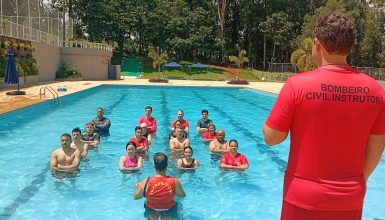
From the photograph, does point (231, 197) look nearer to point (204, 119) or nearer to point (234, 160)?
point (234, 160)

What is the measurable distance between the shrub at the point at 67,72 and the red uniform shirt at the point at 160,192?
28.4 m

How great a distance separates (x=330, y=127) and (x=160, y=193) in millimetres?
3233

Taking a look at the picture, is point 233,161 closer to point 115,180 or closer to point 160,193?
point 115,180

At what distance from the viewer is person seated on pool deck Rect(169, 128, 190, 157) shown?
29.7 feet

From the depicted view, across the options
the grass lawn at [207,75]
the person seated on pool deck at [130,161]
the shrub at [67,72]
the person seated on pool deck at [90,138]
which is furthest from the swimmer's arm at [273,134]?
the grass lawn at [207,75]

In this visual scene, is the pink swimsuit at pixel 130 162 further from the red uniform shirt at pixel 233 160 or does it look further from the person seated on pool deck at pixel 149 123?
the person seated on pool deck at pixel 149 123

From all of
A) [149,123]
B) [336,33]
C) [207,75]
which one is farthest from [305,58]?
[336,33]

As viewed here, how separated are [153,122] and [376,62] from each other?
4366cm

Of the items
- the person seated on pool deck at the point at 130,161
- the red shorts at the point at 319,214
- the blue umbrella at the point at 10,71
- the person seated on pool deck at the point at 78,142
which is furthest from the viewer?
the blue umbrella at the point at 10,71

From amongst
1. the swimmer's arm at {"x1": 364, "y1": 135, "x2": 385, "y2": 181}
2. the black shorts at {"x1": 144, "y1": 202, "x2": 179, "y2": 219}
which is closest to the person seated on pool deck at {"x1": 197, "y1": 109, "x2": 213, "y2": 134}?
the black shorts at {"x1": 144, "y1": 202, "x2": 179, "y2": 219}

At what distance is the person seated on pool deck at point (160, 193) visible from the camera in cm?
485

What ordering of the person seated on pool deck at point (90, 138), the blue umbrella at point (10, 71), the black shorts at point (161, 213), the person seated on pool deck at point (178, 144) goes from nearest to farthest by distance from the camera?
the black shorts at point (161, 213)
the person seated on pool deck at point (178, 144)
the person seated on pool deck at point (90, 138)
the blue umbrella at point (10, 71)

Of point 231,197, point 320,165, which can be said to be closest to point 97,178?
point 231,197

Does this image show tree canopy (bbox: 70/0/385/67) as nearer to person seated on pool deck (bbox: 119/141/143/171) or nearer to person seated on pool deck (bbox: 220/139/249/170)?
person seated on pool deck (bbox: 220/139/249/170)
